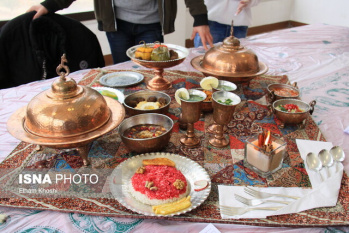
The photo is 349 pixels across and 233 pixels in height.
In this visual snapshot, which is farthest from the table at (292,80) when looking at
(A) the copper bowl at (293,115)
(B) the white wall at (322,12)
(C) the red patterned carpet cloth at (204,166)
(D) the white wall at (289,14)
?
(B) the white wall at (322,12)

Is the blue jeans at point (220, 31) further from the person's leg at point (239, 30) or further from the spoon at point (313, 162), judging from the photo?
the spoon at point (313, 162)

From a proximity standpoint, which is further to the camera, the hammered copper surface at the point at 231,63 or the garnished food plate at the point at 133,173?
the hammered copper surface at the point at 231,63

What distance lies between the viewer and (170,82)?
1.57 m

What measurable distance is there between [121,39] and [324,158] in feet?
4.77

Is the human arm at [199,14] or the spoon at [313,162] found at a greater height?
the human arm at [199,14]

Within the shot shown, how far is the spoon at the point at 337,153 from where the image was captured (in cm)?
96

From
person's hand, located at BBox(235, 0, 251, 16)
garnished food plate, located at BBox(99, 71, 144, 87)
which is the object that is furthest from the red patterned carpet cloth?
person's hand, located at BBox(235, 0, 251, 16)

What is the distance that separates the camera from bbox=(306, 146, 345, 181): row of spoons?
3.05 ft

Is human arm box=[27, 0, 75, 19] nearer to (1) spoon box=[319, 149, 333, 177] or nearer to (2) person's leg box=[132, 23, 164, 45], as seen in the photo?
(2) person's leg box=[132, 23, 164, 45]

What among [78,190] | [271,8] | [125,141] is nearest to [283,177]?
[125,141]

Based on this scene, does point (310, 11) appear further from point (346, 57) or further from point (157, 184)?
point (157, 184)

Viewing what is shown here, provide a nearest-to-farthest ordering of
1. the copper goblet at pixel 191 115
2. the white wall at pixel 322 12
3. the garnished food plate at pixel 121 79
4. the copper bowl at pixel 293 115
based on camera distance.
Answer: the copper goblet at pixel 191 115, the copper bowl at pixel 293 115, the garnished food plate at pixel 121 79, the white wall at pixel 322 12

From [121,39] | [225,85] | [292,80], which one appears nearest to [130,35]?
[121,39]

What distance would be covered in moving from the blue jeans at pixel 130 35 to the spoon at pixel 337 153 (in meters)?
1.32
